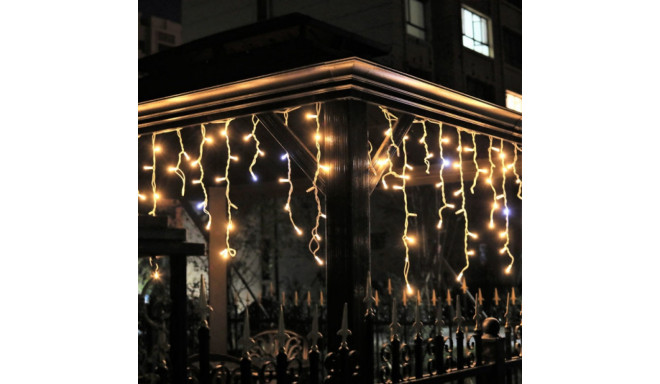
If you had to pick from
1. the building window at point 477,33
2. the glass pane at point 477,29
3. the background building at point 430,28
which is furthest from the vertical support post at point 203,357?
the glass pane at point 477,29

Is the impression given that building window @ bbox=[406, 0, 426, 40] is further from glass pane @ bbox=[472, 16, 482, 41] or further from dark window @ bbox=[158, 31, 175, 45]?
dark window @ bbox=[158, 31, 175, 45]

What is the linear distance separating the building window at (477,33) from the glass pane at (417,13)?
1056mm

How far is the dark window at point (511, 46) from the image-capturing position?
1919cm

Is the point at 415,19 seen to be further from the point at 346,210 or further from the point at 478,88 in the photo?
the point at 346,210

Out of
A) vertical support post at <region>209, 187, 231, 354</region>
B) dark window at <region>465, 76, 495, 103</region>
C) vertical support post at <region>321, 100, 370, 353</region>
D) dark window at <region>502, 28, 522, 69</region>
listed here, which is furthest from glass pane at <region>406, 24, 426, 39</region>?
vertical support post at <region>321, 100, 370, 353</region>

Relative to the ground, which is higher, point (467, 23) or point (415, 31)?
point (467, 23)

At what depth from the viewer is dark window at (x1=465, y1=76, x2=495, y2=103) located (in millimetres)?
17969

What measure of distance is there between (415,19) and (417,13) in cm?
23

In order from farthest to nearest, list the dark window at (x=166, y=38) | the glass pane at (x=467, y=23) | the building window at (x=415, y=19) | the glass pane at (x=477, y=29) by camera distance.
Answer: the glass pane at (x=477, y=29), the glass pane at (x=467, y=23), the building window at (x=415, y=19), the dark window at (x=166, y=38)

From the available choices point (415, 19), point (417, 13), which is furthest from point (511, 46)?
point (415, 19)

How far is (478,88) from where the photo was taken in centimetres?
1853

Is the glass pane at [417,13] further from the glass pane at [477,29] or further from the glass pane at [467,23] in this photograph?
the glass pane at [477,29]
